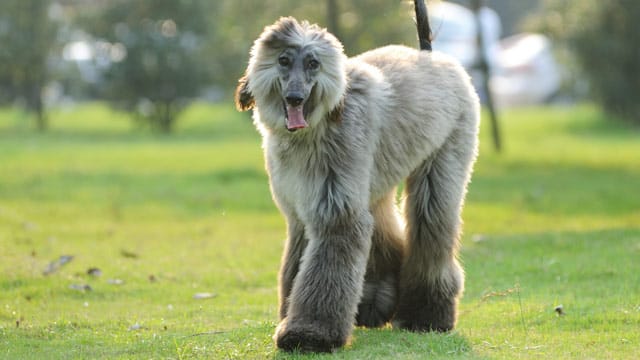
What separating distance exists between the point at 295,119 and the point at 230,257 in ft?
15.6

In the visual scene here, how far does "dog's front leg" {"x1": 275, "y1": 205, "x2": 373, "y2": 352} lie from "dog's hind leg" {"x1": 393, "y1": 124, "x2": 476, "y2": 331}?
0.88m

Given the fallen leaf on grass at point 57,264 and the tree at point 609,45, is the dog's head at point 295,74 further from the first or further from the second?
the tree at point 609,45

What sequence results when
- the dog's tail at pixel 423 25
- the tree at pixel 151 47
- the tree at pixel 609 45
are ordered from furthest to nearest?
the tree at pixel 151 47, the tree at pixel 609 45, the dog's tail at pixel 423 25

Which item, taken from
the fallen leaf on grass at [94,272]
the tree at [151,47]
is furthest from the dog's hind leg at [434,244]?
the tree at [151,47]

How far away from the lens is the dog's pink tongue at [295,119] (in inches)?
249

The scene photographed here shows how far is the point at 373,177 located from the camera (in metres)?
6.93

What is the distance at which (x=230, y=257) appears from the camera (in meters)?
10.9

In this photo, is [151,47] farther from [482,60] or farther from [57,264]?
[57,264]

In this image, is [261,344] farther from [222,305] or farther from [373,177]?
[222,305]

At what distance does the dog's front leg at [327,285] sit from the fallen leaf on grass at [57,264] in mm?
3854

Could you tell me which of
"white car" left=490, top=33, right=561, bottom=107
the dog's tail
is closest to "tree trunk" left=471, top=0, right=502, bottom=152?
the dog's tail

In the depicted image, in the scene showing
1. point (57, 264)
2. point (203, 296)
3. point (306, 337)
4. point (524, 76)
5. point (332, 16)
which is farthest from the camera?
point (524, 76)

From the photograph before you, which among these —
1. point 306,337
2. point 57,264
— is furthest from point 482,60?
point 306,337

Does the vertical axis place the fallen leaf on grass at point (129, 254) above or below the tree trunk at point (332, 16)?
below
